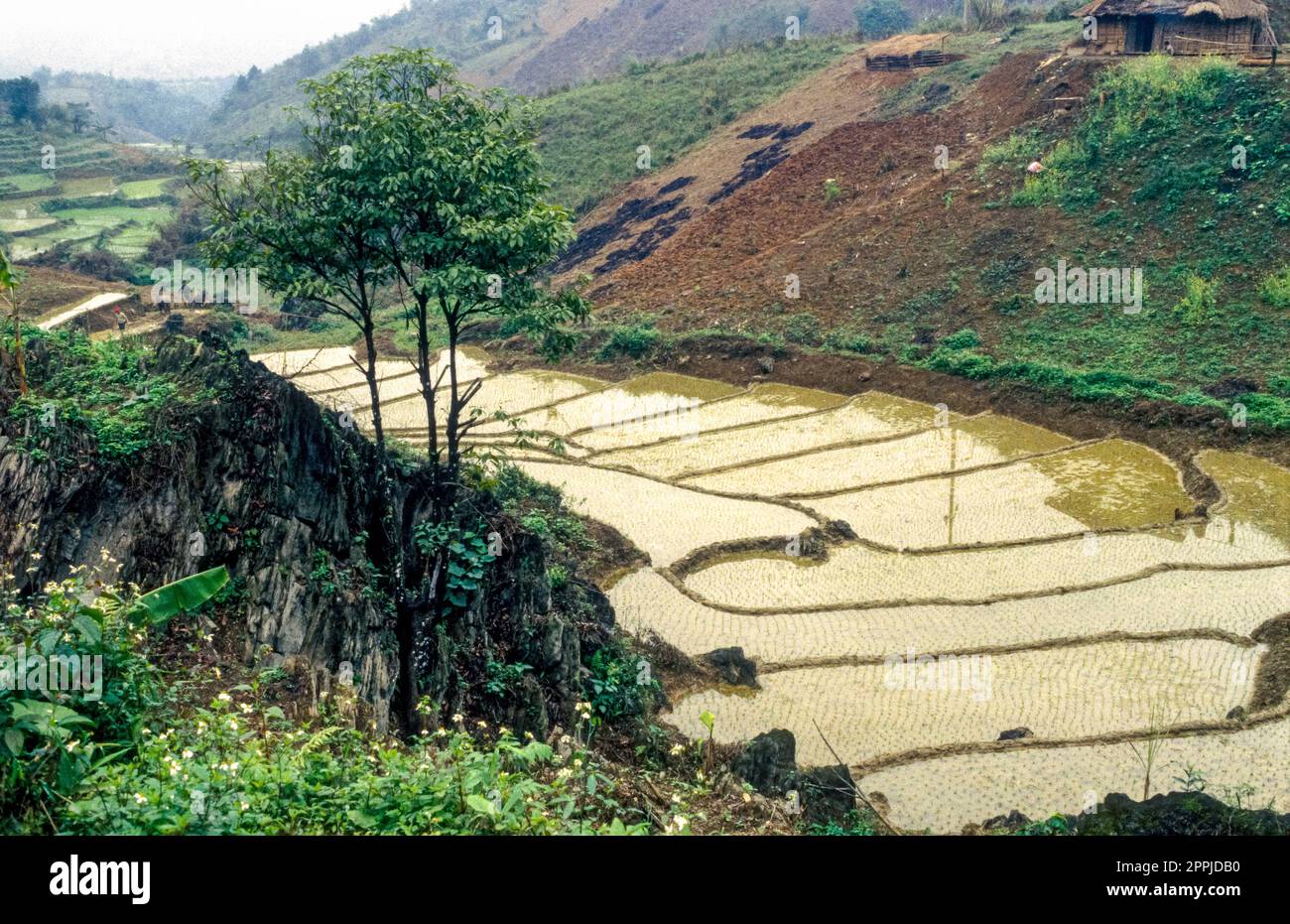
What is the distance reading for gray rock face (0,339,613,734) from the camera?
289 inches

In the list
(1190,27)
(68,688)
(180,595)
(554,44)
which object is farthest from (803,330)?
(554,44)

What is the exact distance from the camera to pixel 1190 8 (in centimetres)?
2931

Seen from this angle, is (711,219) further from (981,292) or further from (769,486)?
(769,486)

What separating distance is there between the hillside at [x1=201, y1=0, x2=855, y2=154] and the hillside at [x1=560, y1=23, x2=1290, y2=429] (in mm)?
31315

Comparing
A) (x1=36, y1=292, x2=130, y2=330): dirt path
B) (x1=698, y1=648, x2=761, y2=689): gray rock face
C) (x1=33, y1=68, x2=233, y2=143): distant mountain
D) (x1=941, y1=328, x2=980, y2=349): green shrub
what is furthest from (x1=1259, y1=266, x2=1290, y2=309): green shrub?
(x1=33, y1=68, x2=233, y2=143): distant mountain

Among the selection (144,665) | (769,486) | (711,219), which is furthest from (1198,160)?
(144,665)

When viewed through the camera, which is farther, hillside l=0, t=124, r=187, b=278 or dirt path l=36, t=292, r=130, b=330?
hillside l=0, t=124, r=187, b=278

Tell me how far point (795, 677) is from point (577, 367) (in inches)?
628

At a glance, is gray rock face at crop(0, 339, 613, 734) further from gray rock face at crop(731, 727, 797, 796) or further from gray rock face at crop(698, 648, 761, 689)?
gray rock face at crop(698, 648, 761, 689)

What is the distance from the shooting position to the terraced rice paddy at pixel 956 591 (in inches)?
409

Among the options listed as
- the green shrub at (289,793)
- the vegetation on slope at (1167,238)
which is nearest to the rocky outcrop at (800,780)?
the green shrub at (289,793)

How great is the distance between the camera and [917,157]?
3152cm

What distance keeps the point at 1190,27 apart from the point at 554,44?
5573cm

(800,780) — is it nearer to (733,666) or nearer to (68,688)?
(733,666)
